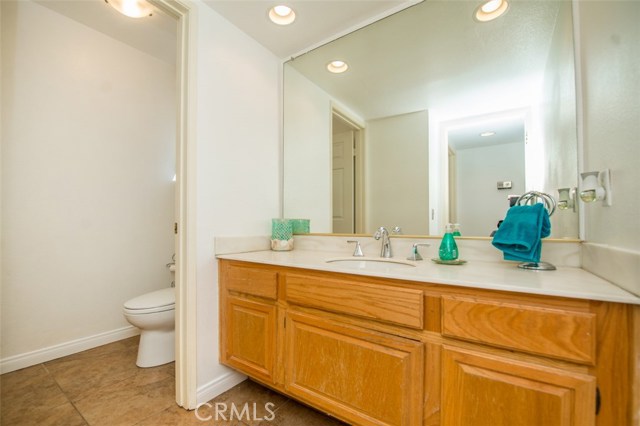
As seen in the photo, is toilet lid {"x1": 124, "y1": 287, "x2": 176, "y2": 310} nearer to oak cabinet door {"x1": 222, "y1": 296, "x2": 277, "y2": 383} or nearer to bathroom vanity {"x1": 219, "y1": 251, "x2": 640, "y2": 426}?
oak cabinet door {"x1": 222, "y1": 296, "x2": 277, "y2": 383}

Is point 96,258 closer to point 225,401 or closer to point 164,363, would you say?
point 164,363

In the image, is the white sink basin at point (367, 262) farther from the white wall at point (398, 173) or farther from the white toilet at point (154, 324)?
the white toilet at point (154, 324)

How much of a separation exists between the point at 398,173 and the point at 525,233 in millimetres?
725

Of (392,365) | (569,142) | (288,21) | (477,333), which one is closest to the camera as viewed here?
(477,333)

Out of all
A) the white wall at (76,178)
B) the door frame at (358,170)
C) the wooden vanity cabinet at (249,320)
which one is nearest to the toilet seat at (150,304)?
the wooden vanity cabinet at (249,320)

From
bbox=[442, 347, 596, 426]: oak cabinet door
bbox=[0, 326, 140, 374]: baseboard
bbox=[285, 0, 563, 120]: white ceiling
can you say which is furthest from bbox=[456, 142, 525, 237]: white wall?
bbox=[0, 326, 140, 374]: baseboard

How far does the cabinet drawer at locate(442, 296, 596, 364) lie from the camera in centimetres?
69

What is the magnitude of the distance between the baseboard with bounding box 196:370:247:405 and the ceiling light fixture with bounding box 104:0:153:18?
2.25 metres

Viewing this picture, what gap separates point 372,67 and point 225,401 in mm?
2089

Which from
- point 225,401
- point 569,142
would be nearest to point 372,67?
point 569,142

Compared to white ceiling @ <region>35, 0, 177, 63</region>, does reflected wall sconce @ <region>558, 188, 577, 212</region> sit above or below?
below

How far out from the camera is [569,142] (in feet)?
3.66

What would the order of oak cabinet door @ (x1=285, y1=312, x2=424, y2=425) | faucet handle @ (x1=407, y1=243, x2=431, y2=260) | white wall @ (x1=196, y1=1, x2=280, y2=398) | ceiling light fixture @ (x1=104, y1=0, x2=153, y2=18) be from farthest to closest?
ceiling light fixture @ (x1=104, y1=0, x2=153, y2=18), white wall @ (x1=196, y1=1, x2=280, y2=398), faucet handle @ (x1=407, y1=243, x2=431, y2=260), oak cabinet door @ (x1=285, y1=312, x2=424, y2=425)

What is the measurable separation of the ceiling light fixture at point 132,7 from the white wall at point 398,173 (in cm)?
159
